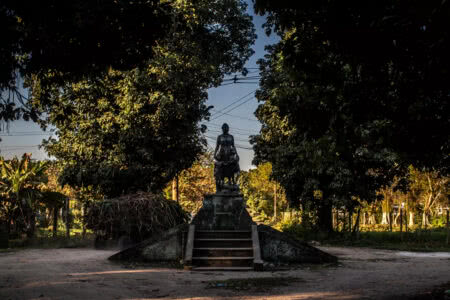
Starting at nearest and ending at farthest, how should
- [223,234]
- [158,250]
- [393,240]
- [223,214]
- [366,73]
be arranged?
[366,73] → [158,250] → [223,234] → [223,214] → [393,240]

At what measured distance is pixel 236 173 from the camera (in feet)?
51.5

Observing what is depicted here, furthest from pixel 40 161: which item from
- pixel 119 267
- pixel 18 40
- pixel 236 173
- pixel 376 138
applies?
pixel 376 138

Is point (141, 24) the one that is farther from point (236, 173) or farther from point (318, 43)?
point (236, 173)

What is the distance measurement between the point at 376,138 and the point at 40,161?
16.5m

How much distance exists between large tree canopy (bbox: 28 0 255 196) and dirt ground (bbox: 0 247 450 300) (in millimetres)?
8216

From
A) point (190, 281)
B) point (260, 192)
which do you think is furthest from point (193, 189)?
point (190, 281)

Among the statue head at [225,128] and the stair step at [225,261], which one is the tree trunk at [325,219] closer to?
the statue head at [225,128]

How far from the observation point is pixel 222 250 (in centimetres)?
1251

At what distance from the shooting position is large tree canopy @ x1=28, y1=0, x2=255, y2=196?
19828 mm

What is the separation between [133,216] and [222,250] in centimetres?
585

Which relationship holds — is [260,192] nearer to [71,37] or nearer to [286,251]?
[286,251]

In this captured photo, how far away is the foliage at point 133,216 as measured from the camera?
1736 cm

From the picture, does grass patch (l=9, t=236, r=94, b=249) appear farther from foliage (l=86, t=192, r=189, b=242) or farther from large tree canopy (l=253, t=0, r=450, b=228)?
large tree canopy (l=253, t=0, r=450, b=228)

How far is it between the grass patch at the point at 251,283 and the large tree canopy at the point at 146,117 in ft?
37.1
